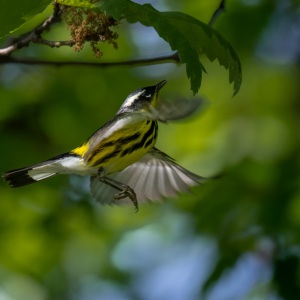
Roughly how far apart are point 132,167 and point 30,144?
67.5 inches

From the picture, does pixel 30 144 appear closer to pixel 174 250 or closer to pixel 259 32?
pixel 174 250

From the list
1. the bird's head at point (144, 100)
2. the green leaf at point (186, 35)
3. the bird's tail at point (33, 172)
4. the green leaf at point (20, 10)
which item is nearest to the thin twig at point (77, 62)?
the bird's head at point (144, 100)

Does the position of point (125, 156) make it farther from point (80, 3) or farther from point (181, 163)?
point (181, 163)

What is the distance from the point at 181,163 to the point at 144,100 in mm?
3061

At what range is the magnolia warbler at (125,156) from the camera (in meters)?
2.83

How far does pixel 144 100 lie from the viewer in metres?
2.91

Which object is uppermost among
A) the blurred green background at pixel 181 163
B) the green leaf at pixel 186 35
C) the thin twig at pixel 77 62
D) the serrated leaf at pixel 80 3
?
the serrated leaf at pixel 80 3

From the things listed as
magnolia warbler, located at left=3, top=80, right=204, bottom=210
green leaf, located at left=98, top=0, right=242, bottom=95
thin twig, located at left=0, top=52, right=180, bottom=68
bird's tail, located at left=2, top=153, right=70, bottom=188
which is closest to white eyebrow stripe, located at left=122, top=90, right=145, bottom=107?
magnolia warbler, located at left=3, top=80, right=204, bottom=210

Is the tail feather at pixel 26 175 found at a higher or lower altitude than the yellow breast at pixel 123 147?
lower

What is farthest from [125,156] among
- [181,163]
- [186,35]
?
[181,163]

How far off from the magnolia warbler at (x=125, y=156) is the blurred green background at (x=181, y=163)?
793 mm

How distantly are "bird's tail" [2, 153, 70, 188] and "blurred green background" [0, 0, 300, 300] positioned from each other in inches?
54.1

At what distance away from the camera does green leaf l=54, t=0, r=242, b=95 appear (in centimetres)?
219

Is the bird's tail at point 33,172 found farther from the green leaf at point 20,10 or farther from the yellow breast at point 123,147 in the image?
the green leaf at point 20,10
